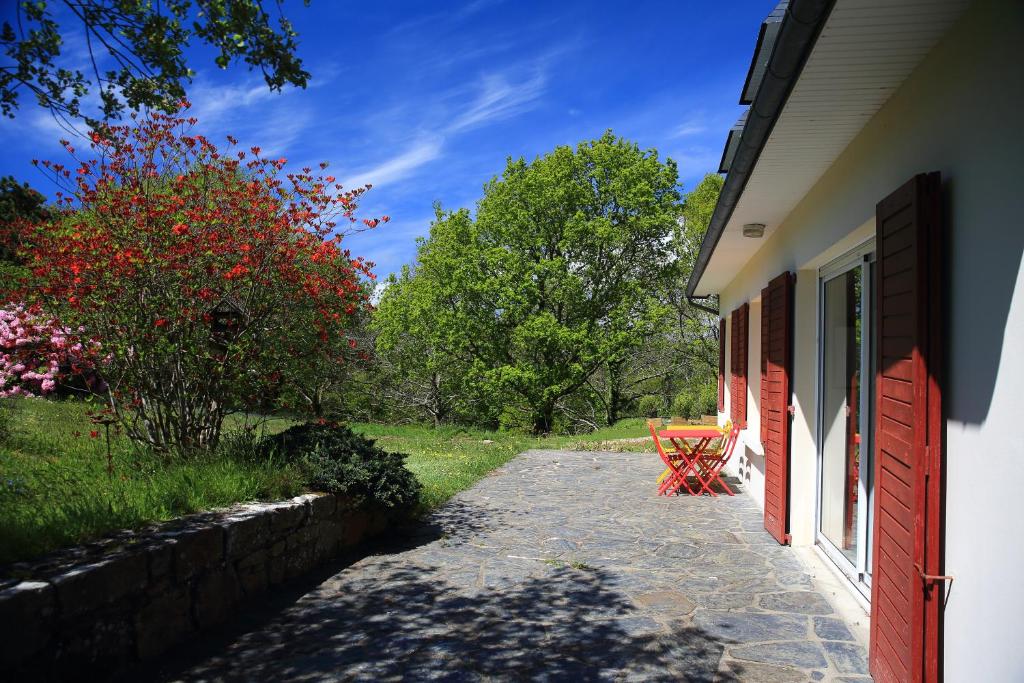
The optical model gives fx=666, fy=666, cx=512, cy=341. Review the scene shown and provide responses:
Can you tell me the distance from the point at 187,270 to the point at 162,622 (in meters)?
2.72

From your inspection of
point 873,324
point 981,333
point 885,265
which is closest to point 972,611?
point 981,333

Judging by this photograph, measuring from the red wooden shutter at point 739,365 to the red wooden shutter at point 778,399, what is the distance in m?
2.29

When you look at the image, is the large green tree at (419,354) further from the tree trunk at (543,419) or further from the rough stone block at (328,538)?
the rough stone block at (328,538)

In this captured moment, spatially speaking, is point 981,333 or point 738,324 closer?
point 981,333

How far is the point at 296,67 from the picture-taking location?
4.10 meters

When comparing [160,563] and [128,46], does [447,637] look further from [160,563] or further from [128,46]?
[128,46]

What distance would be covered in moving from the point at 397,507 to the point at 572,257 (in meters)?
11.9

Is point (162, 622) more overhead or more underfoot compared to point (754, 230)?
more underfoot

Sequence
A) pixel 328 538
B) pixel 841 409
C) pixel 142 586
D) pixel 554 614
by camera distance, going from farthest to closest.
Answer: pixel 328 538
pixel 841 409
pixel 554 614
pixel 142 586

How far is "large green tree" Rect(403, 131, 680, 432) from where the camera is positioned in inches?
650

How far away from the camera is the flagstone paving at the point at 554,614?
333 cm

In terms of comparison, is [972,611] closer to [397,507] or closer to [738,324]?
[397,507]

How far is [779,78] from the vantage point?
285 centimetres

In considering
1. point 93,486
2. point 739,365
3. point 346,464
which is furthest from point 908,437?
point 739,365
